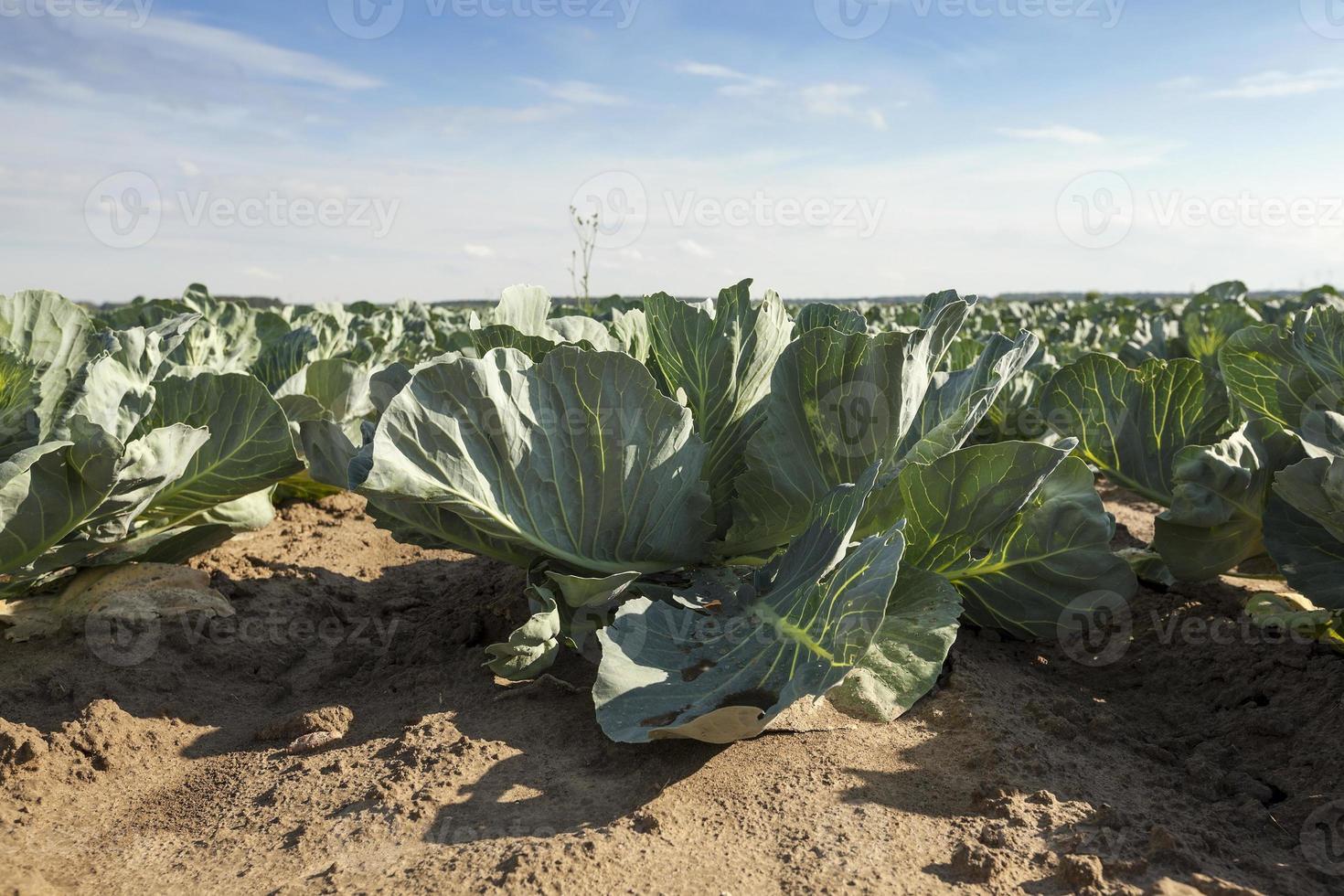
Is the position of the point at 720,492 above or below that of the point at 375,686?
above

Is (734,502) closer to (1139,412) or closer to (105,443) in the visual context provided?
(1139,412)

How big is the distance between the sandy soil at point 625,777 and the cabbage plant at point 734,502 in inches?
7.3

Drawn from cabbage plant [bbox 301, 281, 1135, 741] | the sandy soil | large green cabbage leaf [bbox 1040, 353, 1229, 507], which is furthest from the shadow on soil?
large green cabbage leaf [bbox 1040, 353, 1229, 507]

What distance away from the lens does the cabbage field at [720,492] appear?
235 cm

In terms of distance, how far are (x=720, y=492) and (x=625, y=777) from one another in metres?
1.06

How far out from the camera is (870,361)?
255cm

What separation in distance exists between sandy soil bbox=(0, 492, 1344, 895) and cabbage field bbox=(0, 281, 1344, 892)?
0.18 feet

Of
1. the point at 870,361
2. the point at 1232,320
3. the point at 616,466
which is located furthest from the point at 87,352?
the point at 1232,320

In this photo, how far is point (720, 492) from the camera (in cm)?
307

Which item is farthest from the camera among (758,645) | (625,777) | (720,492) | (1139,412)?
(1139,412)

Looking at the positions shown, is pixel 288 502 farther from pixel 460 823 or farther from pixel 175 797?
pixel 460 823

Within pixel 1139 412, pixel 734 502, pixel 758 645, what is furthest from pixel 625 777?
pixel 1139 412

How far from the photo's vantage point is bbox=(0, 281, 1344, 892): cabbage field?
2.35 m

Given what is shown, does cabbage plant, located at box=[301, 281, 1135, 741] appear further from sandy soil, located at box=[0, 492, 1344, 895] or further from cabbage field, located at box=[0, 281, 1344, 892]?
sandy soil, located at box=[0, 492, 1344, 895]
